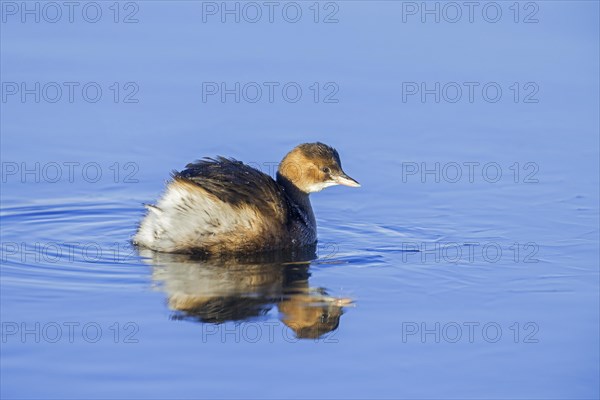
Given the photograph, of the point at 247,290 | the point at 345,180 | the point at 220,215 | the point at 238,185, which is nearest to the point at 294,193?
the point at 345,180

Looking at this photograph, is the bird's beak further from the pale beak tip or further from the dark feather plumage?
the dark feather plumage

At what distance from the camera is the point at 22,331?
7703 mm

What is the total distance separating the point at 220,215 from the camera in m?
9.28

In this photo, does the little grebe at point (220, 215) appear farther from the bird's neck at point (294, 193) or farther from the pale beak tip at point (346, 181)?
the pale beak tip at point (346, 181)

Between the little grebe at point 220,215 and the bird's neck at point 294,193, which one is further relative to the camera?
the bird's neck at point 294,193

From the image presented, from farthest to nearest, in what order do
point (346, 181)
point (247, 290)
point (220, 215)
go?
point (346, 181)
point (220, 215)
point (247, 290)

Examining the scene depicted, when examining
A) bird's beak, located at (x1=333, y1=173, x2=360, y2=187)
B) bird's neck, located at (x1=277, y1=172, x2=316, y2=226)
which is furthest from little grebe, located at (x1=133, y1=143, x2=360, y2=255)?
bird's beak, located at (x1=333, y1=173, x2=360, y2=187)

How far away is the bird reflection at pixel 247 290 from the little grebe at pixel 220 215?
94 mm

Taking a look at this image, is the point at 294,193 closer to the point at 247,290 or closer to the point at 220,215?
the point at 220,215

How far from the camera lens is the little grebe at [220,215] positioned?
30.4 feet

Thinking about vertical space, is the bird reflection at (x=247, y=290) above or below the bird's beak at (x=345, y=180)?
below

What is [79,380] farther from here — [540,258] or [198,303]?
[540,258]

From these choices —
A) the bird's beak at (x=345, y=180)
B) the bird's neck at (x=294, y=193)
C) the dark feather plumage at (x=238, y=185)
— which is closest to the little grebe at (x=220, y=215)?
the dark feather plumage at (x=238, y=185)

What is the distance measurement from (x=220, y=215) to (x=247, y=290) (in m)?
0.87
